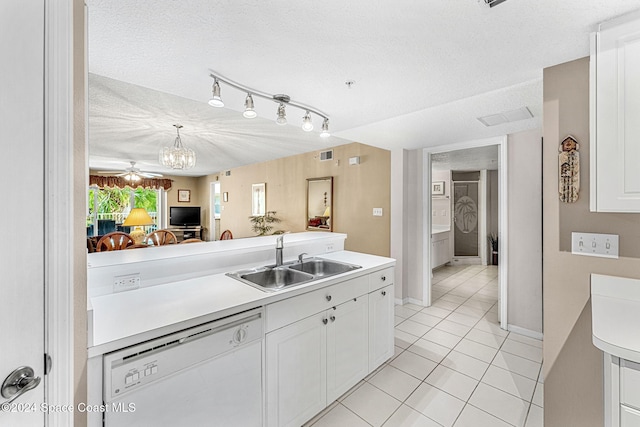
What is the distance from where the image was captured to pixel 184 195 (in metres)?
8.75

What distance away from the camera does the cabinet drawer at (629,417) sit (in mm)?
956

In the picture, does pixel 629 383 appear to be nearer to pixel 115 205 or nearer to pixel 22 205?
pixel 22 205

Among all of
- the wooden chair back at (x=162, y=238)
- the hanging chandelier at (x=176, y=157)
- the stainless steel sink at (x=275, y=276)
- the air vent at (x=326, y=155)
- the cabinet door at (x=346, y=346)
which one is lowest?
the cabinet door at (x=346, y=346)

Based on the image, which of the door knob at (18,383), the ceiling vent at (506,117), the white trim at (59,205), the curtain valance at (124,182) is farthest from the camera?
the curtain valance at (124,182)

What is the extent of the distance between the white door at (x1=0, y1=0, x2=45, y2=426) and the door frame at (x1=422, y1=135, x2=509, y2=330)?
3585 millimetres

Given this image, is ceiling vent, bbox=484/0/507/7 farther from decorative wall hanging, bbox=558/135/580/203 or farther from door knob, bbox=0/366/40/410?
door knob, bbox=0/366/40/410

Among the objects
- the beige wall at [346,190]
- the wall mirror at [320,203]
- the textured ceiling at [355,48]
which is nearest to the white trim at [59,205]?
the textured ceiling at [355,48]

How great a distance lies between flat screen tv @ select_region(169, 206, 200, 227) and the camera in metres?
8.30

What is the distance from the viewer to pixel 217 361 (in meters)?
1.28

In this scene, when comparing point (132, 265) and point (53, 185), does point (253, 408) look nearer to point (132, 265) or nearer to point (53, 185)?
point (132, 265)

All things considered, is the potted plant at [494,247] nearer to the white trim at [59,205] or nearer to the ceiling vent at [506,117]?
the ceiling vent at [506,117]

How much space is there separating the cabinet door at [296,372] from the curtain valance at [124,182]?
313 inches

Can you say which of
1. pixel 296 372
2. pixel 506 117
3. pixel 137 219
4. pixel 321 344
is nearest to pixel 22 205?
pixel 296 372

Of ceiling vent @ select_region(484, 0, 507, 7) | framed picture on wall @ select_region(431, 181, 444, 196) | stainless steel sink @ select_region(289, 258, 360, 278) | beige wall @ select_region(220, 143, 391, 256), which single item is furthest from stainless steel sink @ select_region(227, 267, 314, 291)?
framed picture on wall @ select_region(431, 181, 444, 196)
